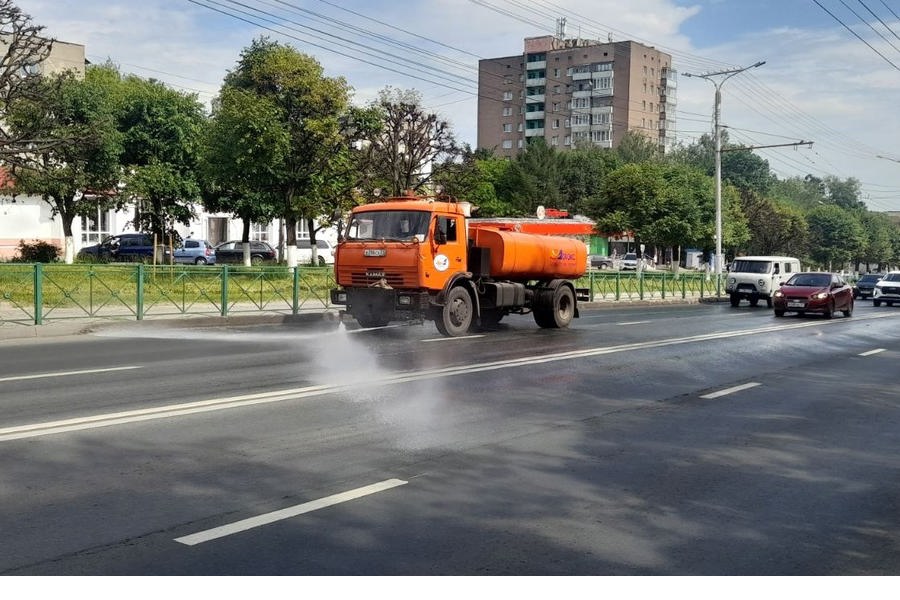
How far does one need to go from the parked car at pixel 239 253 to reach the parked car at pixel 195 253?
→ 0.50m

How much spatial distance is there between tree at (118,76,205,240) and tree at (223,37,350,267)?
5.47 metres

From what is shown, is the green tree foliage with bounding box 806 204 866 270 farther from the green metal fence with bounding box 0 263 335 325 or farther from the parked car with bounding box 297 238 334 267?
the green metal fence with bounding box 0 263 335 325

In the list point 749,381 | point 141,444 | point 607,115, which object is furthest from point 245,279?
point 607,115

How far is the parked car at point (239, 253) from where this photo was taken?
49031 millimetres

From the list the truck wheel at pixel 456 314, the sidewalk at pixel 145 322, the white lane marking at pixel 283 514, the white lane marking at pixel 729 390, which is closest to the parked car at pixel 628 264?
the sidewalk at pixel 145 322

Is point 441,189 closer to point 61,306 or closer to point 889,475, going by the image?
point 61,306

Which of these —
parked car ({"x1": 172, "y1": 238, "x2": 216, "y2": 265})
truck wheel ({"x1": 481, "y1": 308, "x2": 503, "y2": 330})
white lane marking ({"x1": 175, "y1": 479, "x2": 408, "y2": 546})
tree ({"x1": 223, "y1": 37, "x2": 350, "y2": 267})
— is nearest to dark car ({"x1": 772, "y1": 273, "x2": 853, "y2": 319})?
truck wheel ({"x1": 481, "y1": 308, "x2": 503, "y2": 330})

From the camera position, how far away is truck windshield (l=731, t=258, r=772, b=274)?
122ft

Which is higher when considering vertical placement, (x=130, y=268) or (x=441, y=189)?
(x=441, y=189)

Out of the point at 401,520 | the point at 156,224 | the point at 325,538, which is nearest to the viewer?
the point at 325,538

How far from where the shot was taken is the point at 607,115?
115375mm

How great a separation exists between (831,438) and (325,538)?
5305mm

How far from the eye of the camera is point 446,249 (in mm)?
18375

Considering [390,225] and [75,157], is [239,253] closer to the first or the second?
[75,157]
